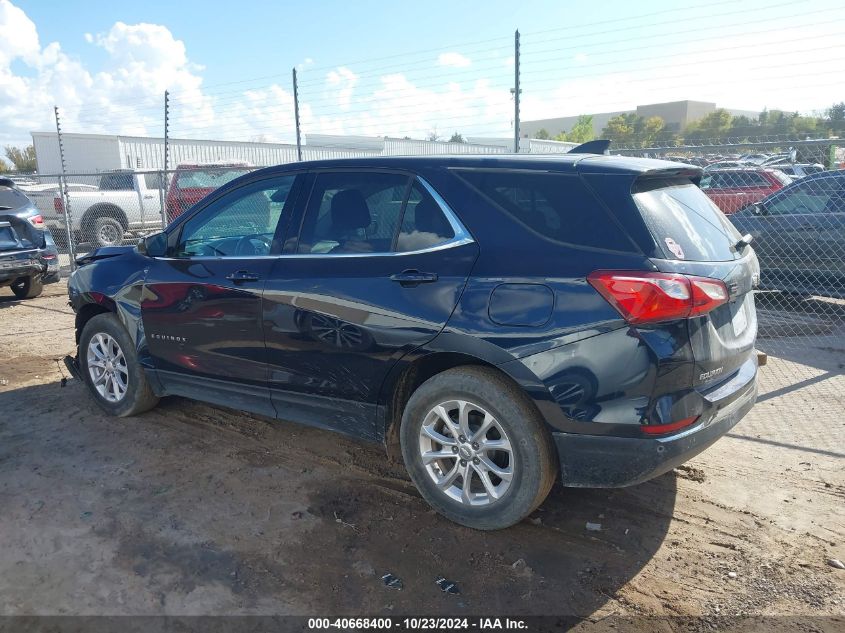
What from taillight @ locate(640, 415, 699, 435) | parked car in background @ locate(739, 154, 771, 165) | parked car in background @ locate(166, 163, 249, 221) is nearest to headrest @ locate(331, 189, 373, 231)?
taillight @ locate(640, 415, 699, 435)

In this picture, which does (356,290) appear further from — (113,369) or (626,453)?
(113,369)

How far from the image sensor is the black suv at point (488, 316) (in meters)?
2.94

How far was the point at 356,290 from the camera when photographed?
3.54m

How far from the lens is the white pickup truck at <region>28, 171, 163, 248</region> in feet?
53.0

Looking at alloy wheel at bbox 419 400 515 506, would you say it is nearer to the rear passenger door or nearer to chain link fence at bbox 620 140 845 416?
the rear passenger door

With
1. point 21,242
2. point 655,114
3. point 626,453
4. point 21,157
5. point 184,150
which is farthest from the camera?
point 655,114

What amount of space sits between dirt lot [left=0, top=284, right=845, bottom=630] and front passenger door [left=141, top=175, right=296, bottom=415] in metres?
0.48

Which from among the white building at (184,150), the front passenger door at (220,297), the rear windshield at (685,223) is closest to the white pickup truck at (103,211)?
the white building at (184,150)

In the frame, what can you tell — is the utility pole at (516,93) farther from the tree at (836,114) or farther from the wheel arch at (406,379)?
the tree at (836,114)

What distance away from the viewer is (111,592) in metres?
2.96

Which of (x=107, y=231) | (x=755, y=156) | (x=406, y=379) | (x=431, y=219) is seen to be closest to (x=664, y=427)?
(x=406, y=379)

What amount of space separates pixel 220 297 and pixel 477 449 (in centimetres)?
187

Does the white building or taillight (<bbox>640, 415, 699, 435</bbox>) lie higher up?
the white building

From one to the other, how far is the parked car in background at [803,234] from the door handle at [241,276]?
6.34 meters
